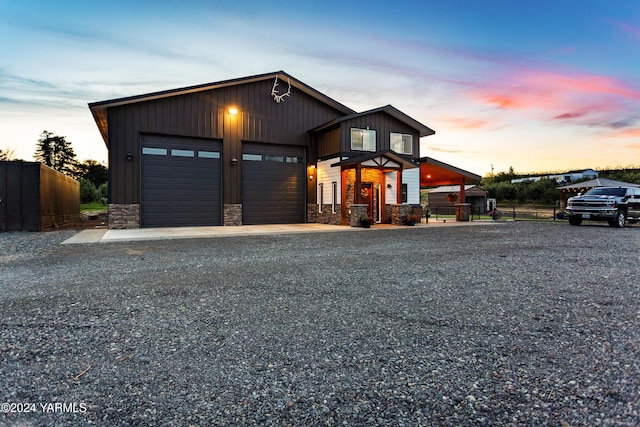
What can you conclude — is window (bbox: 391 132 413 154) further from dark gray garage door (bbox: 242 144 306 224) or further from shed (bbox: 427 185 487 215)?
shed (bbox: 427 185 487 215)

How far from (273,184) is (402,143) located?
712cm

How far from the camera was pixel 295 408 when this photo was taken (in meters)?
1.74

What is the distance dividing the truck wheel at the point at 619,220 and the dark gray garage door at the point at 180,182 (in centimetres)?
1748

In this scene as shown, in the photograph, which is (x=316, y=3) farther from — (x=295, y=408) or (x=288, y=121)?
(x=295, y=408)

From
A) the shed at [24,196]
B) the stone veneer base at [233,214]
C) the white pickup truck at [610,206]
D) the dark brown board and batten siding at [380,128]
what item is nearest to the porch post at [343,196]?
the dark brown board and batten siding at [380,128]

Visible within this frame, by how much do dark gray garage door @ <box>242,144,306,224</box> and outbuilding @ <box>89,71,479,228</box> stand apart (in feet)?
0.16

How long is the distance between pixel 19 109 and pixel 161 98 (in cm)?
Result: 1478

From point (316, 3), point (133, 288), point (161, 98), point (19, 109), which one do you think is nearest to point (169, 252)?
point (133, 288)

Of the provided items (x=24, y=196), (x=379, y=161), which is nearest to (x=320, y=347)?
(x=379, y=161)

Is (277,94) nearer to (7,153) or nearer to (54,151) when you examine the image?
(7,153)

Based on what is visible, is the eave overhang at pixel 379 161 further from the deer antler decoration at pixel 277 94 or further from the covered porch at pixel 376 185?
the deer antler decoration at pixel 277 94

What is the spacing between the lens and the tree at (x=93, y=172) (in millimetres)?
53531

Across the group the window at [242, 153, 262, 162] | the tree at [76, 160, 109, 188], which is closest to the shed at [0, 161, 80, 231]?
the window at [242, 153, 262, 162]

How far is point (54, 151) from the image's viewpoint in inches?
2362
